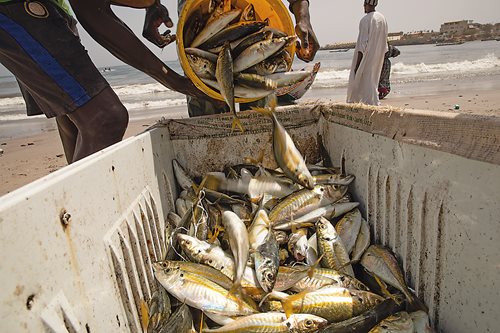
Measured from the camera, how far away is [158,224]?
2.28m

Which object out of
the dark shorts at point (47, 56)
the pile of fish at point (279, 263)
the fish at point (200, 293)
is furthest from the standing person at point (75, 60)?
the fish at point (200, 293)

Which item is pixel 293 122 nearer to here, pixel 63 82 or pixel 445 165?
pixel 445 165

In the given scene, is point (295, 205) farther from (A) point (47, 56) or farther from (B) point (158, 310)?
(A) point (47, 56)

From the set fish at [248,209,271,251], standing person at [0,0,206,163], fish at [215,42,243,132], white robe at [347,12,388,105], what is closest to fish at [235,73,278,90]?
fish at [215,42,243,132]

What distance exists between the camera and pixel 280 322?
1.59 metres

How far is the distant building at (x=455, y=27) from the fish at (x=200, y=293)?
86.6 metres

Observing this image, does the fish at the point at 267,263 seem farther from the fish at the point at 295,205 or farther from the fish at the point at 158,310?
the fish at the point at 158,310

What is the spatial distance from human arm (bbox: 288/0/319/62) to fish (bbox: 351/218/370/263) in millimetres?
1575

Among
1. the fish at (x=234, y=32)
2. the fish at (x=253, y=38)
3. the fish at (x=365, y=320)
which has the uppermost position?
the fish at (x=234, y=32)

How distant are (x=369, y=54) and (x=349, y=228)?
13.4 ft

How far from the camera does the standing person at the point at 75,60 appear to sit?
2371mm

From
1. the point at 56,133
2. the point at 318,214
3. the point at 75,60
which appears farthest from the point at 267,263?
the point at 56,133

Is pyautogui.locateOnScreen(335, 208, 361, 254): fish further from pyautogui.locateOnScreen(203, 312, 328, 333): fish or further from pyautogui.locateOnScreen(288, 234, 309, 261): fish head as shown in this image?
pyautogui.locateOnScreen(203, 312, 328, 333): fish

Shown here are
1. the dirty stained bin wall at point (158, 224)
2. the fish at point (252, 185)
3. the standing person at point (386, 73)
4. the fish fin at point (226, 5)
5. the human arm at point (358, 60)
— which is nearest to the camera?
the dirty stained bin wall at point (158, 224)
